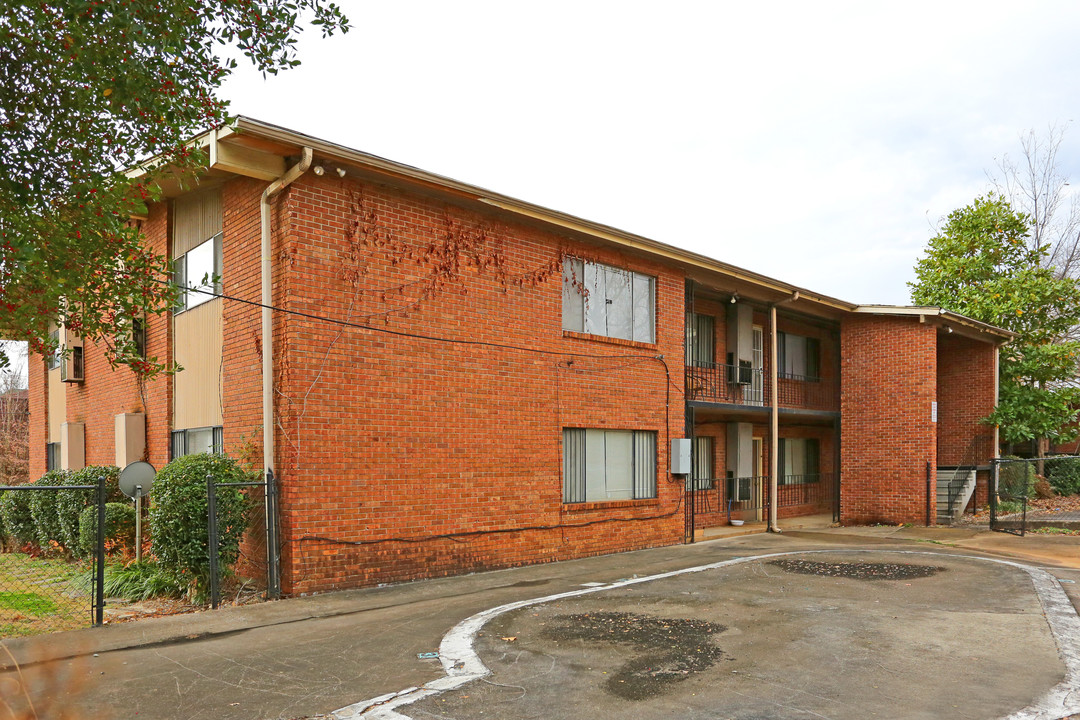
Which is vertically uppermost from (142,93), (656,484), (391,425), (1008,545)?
(142,93)

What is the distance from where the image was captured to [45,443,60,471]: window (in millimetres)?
16828

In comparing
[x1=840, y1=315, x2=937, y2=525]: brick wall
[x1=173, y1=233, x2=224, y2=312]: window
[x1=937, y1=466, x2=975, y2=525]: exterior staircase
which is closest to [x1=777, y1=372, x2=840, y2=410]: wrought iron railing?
[x1=840, y1=315, x2=937, y2=525]: brick wall

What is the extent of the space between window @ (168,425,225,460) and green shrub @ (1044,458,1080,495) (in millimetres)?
22670

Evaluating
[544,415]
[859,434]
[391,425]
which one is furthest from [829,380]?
[391,425]

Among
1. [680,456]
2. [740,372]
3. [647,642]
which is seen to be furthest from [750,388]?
[647,642]

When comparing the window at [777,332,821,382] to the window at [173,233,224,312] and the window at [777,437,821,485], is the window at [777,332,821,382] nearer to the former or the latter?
the window at [777,437,821,485]

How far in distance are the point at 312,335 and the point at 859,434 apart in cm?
1457

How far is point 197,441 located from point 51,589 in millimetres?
2706

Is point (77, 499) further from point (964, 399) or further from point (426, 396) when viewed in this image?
point (964, 399)

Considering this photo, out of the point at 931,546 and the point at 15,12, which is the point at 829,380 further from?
the point at 15,12

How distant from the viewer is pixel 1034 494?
69.8 ft

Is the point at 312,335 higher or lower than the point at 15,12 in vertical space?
lower

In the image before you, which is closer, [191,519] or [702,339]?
[191,519]

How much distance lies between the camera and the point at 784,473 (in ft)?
68.0
